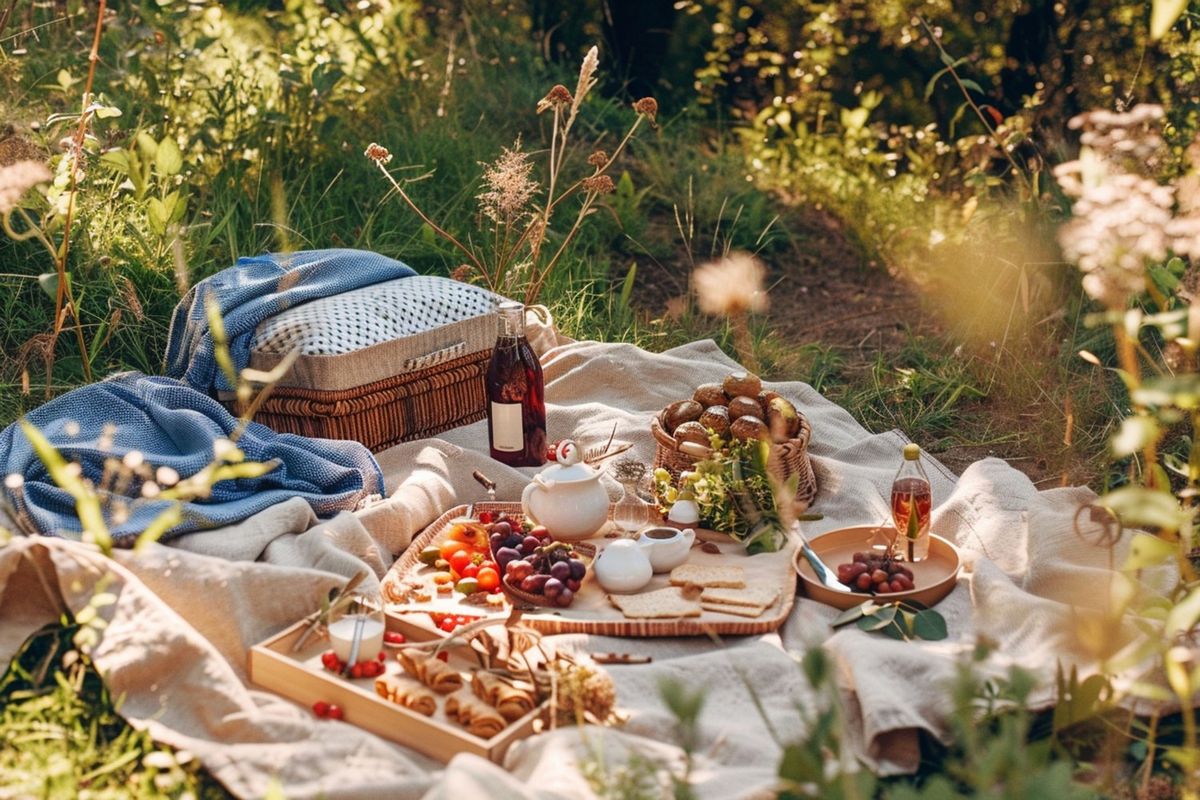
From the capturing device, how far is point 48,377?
3.89 meters

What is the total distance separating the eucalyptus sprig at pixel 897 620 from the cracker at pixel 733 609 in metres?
0.17

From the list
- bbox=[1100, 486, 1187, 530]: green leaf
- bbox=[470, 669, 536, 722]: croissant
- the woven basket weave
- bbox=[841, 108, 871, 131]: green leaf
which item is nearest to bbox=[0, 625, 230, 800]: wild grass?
bbox=[470, 669, 536, 722]: croissant

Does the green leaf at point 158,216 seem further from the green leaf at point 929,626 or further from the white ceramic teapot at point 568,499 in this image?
the green leaf at point 929,626

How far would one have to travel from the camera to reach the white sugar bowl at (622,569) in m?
2.96

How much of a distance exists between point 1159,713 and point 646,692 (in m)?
0.96

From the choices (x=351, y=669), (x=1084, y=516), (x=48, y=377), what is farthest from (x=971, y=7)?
(x=351, y=669)

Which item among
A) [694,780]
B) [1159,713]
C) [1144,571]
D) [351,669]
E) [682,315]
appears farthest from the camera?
[682,315]

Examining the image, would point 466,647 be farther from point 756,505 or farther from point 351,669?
point 756,505

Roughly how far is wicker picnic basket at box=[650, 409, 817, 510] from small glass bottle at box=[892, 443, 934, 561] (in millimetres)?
294

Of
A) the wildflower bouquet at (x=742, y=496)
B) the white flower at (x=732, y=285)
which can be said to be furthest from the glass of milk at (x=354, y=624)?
the white flower at (x=732, y=285)

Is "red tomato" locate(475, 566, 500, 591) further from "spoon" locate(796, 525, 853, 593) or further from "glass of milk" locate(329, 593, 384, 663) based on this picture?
"spoon" locate(796, 525, 853, 593)

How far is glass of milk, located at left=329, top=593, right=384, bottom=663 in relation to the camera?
2635mm

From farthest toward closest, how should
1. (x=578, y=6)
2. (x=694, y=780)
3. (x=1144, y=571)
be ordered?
1. (x=578, y=6)
2. (x=1144, y=571)
3. (x=694, y=780)

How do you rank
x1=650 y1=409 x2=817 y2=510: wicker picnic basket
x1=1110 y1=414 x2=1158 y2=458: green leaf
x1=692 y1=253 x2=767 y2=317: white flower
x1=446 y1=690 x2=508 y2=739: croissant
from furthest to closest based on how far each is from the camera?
x1=692 y1=253 x2=767 y2=317: white flower → x1=650 y1=409 x2=817 y2=510: wicker picnic basket → x1=446 y1=690 x2=508 y2=739: croissant → x1=1110 y1=414 x2=1158 y2=458: green leaf
